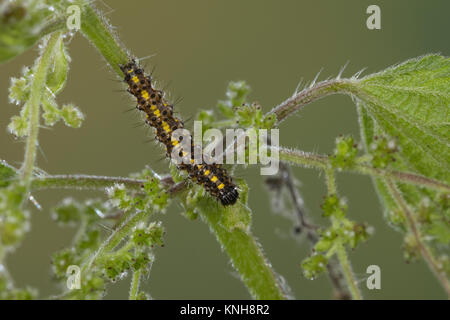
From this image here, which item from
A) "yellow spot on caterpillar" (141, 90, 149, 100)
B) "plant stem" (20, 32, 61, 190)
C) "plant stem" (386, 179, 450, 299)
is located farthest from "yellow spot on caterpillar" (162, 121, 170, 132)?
"plant stem" (386, 179, 450, 299)

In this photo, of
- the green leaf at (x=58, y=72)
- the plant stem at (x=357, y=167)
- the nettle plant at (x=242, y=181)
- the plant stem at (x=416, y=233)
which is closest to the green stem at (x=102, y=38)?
the nettle plant at (x=242, y=181)

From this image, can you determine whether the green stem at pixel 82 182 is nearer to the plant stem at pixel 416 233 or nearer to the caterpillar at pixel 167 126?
the caterpillar at pixel 167 126

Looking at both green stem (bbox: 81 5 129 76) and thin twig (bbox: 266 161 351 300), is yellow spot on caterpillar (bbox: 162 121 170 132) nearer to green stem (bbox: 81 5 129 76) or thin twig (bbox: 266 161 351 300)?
green stem (bbox: 81 5 129 76)

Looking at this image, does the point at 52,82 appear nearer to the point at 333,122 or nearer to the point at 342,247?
the point at 342,247

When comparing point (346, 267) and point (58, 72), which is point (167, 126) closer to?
point (58, 72)

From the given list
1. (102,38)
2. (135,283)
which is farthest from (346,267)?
(102,38)

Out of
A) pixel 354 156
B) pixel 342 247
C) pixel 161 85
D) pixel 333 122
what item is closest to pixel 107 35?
pixel 161 85
